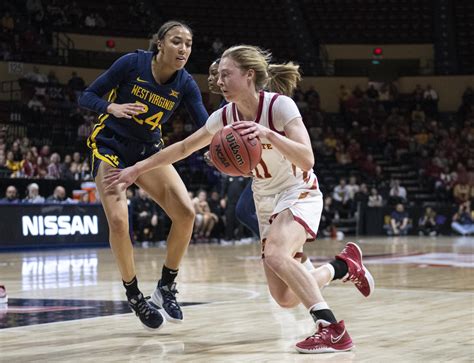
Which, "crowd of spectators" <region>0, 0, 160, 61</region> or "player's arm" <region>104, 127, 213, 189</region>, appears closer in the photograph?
"player's arm" <region>104, 127, 213, 189</region>

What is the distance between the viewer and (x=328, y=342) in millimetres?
4332

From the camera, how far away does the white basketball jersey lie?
15.1 feet

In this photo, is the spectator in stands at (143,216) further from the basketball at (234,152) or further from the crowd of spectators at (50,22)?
the basketball at (234,152)

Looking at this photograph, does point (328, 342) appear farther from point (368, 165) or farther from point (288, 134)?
point (368, 165)

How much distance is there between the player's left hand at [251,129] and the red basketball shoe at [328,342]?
39.5 inches

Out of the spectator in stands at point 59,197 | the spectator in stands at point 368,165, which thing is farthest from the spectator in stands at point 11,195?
the spectator in stands at point 368,165

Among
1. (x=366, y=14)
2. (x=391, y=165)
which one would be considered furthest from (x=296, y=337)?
(x=366, y=14)

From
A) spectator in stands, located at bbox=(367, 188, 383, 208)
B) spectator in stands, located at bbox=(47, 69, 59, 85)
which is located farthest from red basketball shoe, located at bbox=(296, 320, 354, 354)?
spectator in stands, located at bbox=(47, 69, 59, 85)

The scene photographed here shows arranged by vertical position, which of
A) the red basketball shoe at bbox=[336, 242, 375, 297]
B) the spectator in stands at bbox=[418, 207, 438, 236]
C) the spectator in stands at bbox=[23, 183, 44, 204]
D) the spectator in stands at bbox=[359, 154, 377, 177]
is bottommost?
the spectator in stands at bbox=[418, 207, 438, 236]

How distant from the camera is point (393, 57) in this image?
29344 millimetres

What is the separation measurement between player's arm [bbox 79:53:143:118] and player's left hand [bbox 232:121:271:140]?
3.78 feet

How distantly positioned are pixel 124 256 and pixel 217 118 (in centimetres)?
116

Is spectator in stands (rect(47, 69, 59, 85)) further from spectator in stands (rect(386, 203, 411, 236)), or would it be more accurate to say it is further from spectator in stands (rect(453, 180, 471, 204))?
spectator in stands (rect(453, 180, 471, 204))

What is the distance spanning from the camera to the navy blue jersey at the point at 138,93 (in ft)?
18.0
